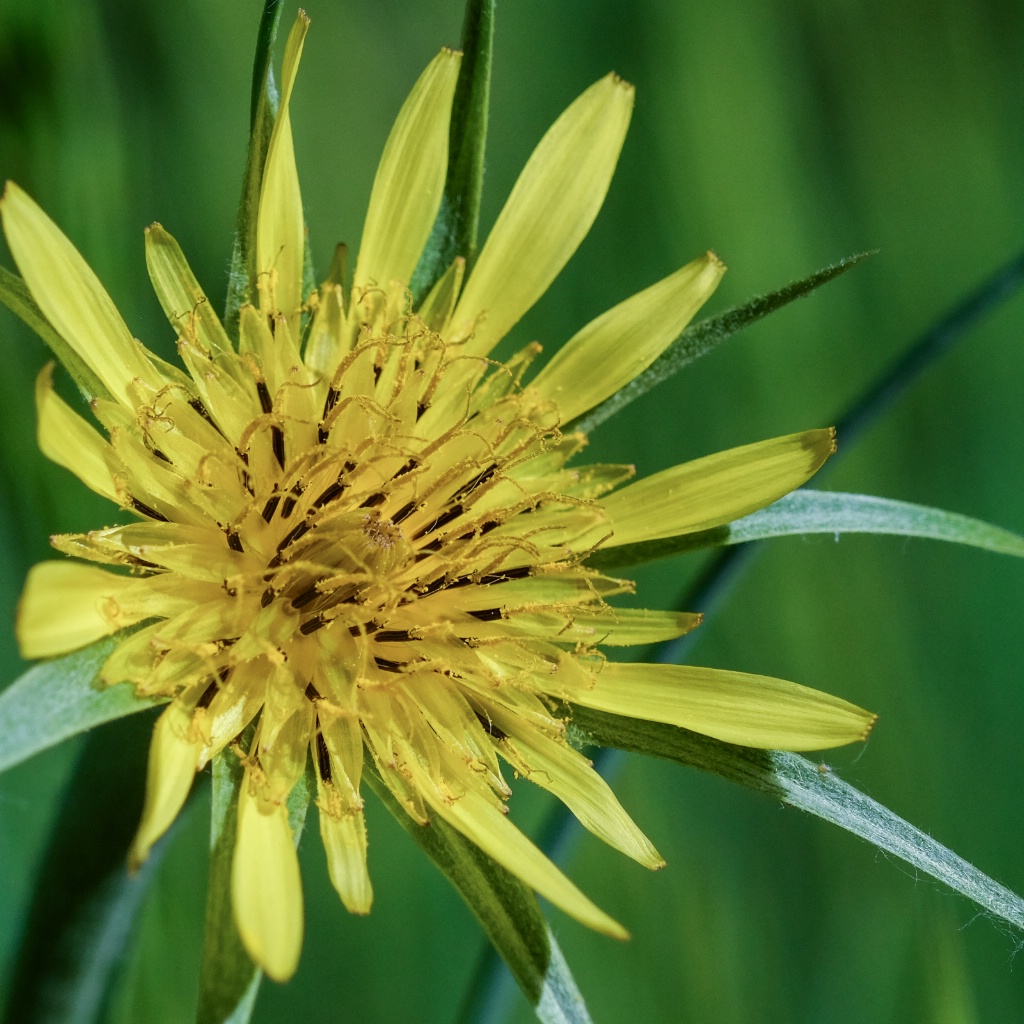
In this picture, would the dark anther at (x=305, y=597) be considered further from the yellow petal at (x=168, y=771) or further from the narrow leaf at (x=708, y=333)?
the narrow leaf at (x=708, y=333)

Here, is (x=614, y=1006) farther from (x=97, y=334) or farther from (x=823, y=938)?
(x=97, y=334)

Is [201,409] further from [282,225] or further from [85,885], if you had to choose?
[85,885]

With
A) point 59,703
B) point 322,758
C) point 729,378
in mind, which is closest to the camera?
point 59,703

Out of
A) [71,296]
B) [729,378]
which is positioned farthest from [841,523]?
[729,378]

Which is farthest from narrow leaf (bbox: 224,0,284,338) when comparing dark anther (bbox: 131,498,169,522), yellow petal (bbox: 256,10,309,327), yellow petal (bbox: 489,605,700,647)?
yellow petal (bbox: 489,605,700,647)

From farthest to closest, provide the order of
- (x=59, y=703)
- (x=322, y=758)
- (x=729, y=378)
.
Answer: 1. (x=729, y=378)
2. (x=322, y=758)
3. (x=59, y=703)

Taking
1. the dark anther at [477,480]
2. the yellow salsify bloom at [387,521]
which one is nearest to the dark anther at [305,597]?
the yellow salsify bloom at [387,521]

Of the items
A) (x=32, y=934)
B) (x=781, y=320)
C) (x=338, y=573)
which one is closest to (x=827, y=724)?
(x=338, y=573)
